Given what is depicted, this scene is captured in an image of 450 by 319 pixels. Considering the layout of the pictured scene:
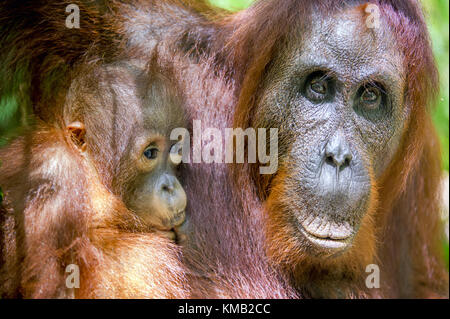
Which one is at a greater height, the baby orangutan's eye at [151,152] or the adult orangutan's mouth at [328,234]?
the baby orangutan's eye at [151,152]

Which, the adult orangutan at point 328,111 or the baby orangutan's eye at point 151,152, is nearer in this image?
the adult orangutan at point 328,111

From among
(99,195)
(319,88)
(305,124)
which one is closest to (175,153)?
(99,195)

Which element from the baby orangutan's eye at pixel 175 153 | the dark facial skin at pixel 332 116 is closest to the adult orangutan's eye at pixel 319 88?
the dark facial skin at pixel 332 116

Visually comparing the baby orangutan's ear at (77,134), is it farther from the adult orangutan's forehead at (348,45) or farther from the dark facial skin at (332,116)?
the adult orangutan's forehead at (348,45)

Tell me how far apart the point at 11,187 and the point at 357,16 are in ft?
5.17

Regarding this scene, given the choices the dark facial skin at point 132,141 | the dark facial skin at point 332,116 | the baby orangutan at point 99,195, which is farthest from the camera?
the dark facial skin at point 132,141

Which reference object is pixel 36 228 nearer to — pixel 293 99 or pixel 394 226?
pixel 293 99

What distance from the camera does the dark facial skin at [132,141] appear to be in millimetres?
2473

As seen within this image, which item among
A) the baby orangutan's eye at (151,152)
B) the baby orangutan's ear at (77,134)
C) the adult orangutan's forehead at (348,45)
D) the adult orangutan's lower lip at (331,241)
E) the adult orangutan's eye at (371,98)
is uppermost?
the adult orangutan's forehead at (348,45)

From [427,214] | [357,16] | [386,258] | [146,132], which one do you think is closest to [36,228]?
[146,132]

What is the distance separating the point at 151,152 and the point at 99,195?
300 millimetres

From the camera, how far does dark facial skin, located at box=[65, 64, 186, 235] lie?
2.47 metres

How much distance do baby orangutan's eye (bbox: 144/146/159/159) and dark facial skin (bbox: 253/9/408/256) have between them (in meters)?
0.48

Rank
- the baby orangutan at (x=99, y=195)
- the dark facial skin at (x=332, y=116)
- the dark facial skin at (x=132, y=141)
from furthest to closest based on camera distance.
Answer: the dark facial skin at (x=132, y=141) → the dark facial skin at (x=332, y=116) → the baby orangutan at (x=99, y=195)
